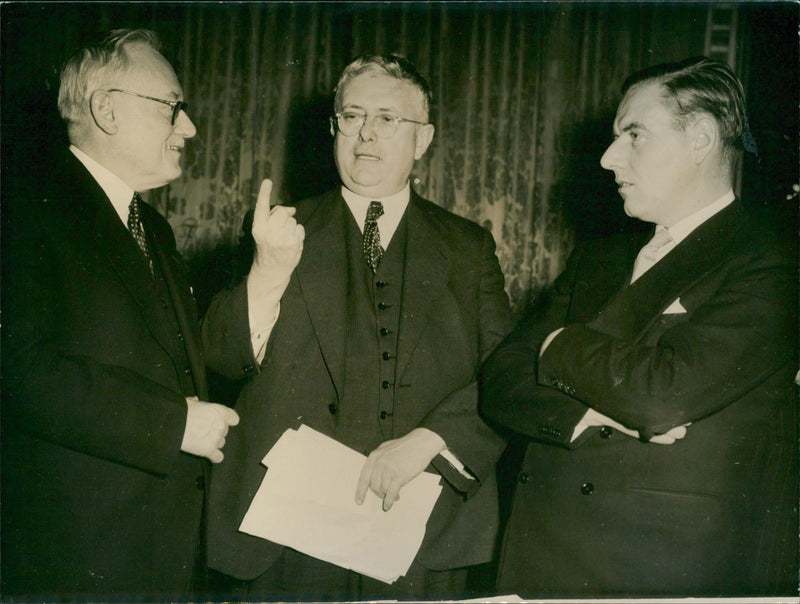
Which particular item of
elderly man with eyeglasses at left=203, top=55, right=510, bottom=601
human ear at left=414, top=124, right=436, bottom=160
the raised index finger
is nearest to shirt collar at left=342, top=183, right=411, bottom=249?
elderly man with eyeglasses at left=203, top=55, right=510, bottom=601

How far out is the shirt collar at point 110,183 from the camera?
2.06 m

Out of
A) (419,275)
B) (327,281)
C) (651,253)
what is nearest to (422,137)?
(419,275)

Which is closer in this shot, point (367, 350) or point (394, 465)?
point (394, 465)

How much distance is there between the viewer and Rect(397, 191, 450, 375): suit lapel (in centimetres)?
216

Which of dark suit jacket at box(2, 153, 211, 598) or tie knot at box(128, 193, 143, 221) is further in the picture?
tie knot at box(128, 193, 143, 221)

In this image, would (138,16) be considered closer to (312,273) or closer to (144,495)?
(312,273)

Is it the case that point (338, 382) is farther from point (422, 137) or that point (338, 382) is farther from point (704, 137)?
point (704, 137)

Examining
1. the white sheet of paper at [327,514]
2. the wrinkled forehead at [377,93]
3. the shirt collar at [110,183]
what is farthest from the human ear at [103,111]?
the white sheet of paper at [327,514]

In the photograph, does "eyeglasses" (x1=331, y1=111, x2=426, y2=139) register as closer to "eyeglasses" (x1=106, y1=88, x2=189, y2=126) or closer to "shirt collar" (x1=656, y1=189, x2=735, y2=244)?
"eyeglasses" (x1=106, y1=88, x2=189, y2=126)

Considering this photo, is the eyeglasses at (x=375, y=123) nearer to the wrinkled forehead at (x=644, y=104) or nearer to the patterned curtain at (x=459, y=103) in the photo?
the wrinkled forehead at (x=644, y=104)

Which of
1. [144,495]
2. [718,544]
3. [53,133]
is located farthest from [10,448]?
[53,133]

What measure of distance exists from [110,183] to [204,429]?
2.63 feet

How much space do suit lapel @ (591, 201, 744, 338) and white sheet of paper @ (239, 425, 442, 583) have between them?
2.72 ft

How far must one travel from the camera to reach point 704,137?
1.89m
